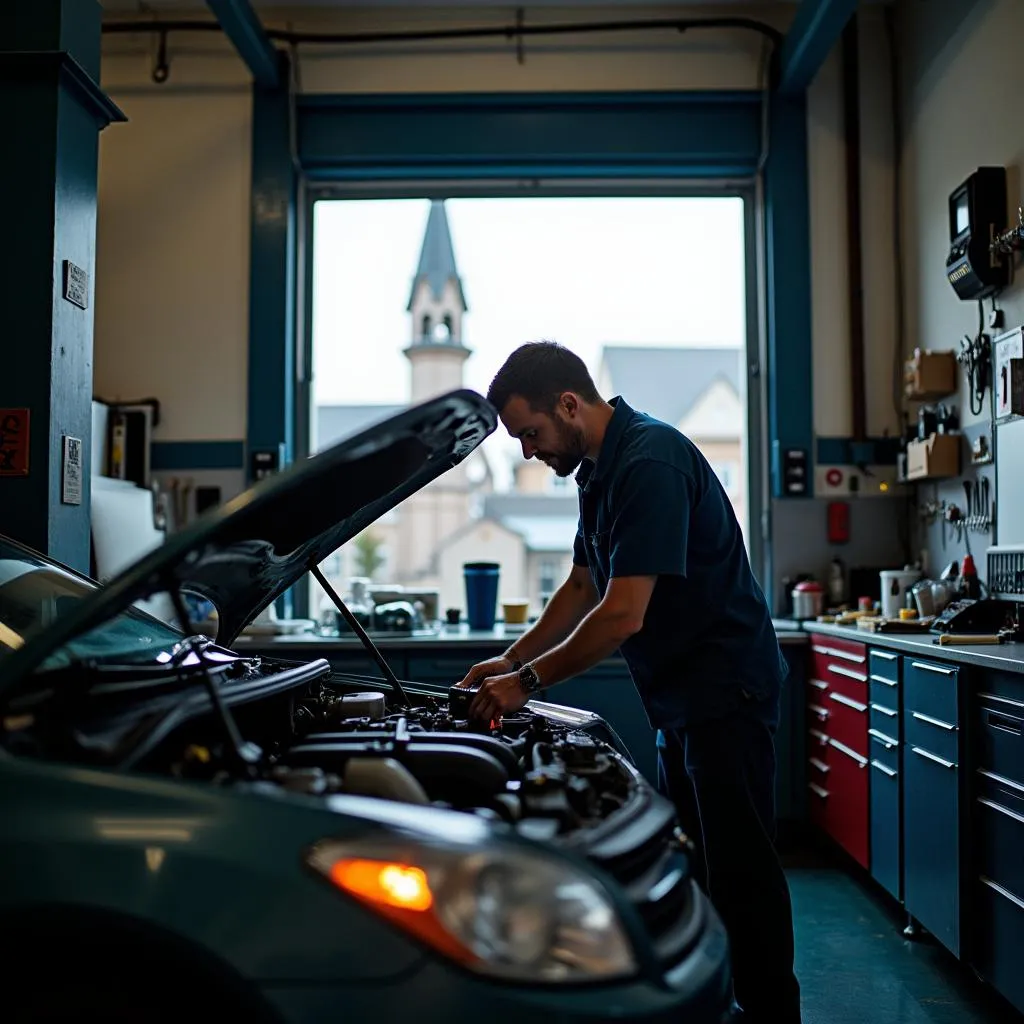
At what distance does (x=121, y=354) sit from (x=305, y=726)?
131 inches

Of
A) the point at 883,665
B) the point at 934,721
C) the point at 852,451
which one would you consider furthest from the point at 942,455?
the point at 934,721

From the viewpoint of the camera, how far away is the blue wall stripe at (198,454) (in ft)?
15.1

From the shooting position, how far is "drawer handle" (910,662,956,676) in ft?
8.74

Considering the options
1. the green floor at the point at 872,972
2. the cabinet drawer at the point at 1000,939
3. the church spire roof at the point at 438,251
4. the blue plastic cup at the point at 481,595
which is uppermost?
the church spire roof at the point at 438,251

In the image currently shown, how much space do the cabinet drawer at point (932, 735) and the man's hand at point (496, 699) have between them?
1.37 metres

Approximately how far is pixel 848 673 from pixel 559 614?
1.52 m

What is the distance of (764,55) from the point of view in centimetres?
462

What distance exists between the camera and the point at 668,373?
4809 millimetres

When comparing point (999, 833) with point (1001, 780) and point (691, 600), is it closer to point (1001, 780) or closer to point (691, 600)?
point (1001, 780)

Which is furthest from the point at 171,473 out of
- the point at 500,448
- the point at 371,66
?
the point at 371,66

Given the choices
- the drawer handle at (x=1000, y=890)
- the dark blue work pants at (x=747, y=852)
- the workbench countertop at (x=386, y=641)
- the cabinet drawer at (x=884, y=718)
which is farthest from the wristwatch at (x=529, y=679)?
the workbench countertop at (x=386, y=641)

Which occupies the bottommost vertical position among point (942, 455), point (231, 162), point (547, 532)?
Result: point (547, 532)

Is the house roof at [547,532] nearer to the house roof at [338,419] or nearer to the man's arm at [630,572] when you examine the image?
the house roof at [338,419]

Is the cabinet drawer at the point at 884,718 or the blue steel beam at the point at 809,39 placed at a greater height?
the blue steel beam at the point at 809,39
